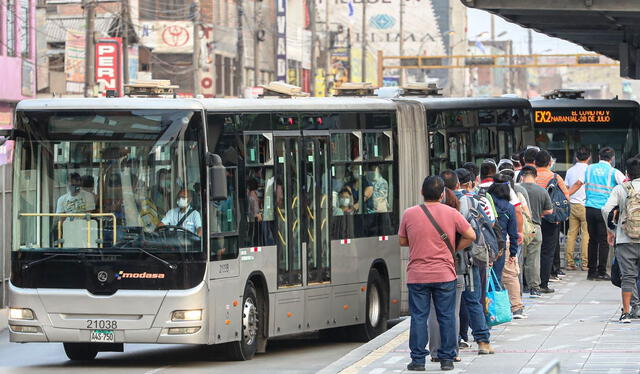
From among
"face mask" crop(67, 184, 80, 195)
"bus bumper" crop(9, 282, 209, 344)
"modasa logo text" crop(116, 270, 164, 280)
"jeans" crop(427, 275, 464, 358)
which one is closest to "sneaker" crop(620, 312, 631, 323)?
"jeans" crop(427, 275, 464, 358)

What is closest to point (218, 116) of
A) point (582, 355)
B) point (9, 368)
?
point (9, 368)

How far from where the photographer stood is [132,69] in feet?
214

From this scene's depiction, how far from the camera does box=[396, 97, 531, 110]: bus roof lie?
80.3 ft

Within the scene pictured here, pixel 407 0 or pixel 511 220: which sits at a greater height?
pixel 407 0

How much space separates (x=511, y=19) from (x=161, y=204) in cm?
1416

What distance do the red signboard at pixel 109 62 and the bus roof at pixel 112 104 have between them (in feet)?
117

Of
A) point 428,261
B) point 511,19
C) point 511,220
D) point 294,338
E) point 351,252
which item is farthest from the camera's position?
point 511,19

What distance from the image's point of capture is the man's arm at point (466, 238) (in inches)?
508

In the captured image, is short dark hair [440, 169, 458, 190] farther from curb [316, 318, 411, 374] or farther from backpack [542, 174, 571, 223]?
backpack [542, 174, 571, 223]

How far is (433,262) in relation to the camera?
42.1ft

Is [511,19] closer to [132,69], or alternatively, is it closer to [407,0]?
[132,69]

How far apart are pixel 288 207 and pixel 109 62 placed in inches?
1391

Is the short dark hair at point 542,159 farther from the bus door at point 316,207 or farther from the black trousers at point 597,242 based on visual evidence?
the bus door at point 316,207

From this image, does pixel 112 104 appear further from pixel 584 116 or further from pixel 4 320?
pixel 584 116
